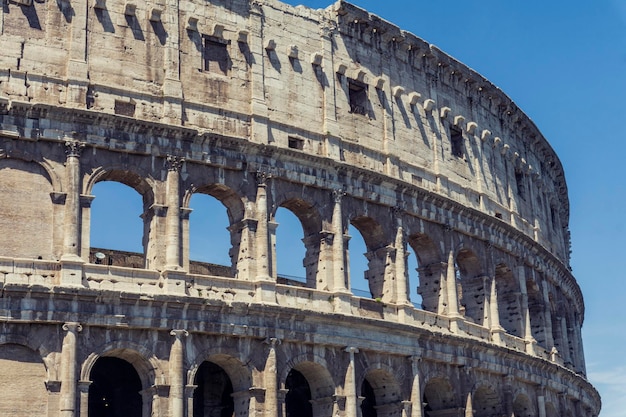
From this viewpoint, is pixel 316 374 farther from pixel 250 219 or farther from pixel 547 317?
pixel 547 317

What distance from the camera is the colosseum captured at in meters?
25.5

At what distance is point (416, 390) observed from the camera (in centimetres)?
3041

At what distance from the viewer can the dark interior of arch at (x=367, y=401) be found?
3209cm

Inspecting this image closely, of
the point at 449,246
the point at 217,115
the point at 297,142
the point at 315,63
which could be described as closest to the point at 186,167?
the point at 217,115

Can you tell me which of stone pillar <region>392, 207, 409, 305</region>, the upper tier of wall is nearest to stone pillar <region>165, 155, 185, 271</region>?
the upper tier of wall

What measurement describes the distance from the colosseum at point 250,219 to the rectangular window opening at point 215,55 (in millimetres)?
61

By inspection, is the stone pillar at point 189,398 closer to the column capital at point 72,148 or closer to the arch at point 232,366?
the arch at point 232,366

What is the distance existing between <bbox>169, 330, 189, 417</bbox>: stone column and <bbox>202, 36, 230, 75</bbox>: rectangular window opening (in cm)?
782

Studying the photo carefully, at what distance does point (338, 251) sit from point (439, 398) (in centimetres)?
626

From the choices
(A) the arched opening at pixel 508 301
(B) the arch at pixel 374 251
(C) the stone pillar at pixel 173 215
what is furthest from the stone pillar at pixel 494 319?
(C) the stone pillar at pixel 173 215

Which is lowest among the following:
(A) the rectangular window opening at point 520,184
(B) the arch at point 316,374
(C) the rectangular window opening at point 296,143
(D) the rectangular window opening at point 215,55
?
(B) the arch at point 316,374

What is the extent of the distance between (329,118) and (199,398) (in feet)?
29.6

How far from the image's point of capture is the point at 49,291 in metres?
24.5

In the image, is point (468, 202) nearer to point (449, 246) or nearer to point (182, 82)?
point (449, 246)
